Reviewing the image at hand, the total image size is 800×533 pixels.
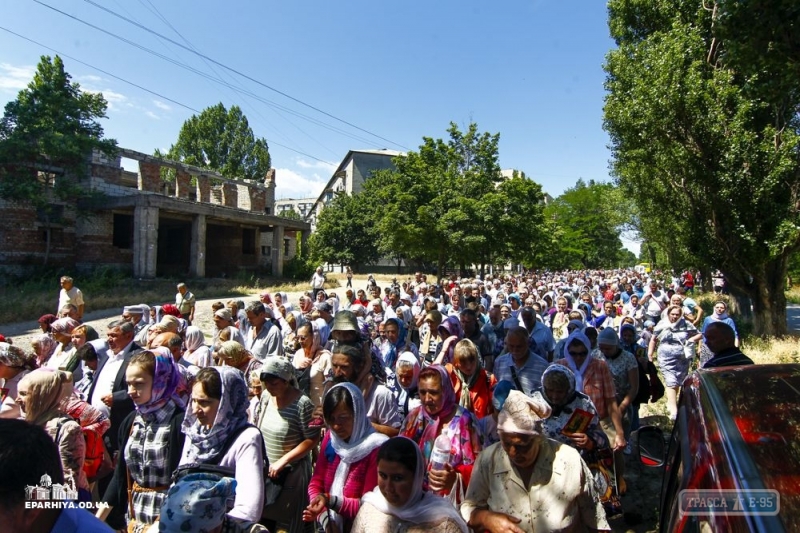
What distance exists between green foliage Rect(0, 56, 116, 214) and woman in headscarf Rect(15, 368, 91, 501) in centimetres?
2440

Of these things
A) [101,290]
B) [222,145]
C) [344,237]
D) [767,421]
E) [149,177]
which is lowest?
[101,290]

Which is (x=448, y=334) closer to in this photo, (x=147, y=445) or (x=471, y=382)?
(x=471, y=382)

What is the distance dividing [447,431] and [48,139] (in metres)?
26.0

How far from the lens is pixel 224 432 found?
2.59 meters

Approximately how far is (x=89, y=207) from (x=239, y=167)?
92.3 feet

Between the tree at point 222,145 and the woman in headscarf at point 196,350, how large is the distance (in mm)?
47453

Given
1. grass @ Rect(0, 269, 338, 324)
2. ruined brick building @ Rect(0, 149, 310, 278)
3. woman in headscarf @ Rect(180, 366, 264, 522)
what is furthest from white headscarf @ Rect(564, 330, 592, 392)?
ruined brick building @ Rect(0, 149, 310, 278)

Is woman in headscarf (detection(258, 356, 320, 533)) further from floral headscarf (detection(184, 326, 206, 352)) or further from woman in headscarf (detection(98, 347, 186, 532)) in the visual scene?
floral headscarf (detection(184, 326, 206, 352))

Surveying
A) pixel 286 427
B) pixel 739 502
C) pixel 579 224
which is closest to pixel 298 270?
pixel 286 427

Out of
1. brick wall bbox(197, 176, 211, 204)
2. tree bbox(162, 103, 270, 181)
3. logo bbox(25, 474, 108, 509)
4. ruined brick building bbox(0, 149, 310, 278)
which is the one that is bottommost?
logo bbox(25, 474, 108, 509)

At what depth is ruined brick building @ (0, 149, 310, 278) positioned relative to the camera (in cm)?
2381

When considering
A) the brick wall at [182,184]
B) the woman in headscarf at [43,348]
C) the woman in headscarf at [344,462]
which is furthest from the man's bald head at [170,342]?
the brick wall at [182,184]

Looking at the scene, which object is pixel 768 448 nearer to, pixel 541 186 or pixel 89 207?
pixel 89 207

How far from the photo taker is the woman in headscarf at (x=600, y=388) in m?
4.23
